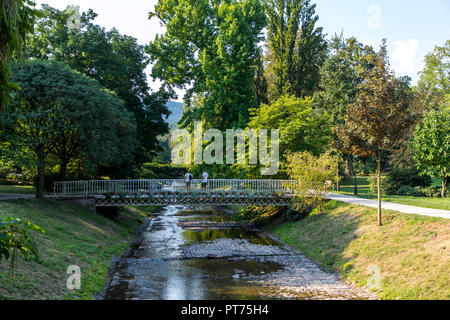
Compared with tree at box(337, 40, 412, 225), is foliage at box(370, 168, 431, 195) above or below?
below

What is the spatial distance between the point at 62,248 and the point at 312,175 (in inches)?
596

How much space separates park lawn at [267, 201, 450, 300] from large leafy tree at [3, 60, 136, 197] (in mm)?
13550

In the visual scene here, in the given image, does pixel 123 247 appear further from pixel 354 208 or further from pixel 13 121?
Answer: pixel 354 208

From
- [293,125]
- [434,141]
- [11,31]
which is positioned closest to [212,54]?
[293,125]

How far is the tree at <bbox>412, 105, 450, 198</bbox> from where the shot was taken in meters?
28.4

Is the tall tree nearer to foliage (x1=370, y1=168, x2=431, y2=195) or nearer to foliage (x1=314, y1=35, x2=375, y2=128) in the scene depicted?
foliage (x1=314, y1=35, x2=375, y2=128)

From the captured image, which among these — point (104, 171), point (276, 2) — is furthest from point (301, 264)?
point (276, 2)

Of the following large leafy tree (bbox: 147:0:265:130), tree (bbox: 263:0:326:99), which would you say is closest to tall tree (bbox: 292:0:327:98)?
tree (bbox: 263:0:326:99)

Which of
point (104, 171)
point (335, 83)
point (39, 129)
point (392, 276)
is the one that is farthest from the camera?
point (335, 83)

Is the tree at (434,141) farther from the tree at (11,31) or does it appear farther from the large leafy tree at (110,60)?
the tree at (11,31)

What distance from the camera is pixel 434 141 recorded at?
28.7 meters

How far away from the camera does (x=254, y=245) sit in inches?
895
